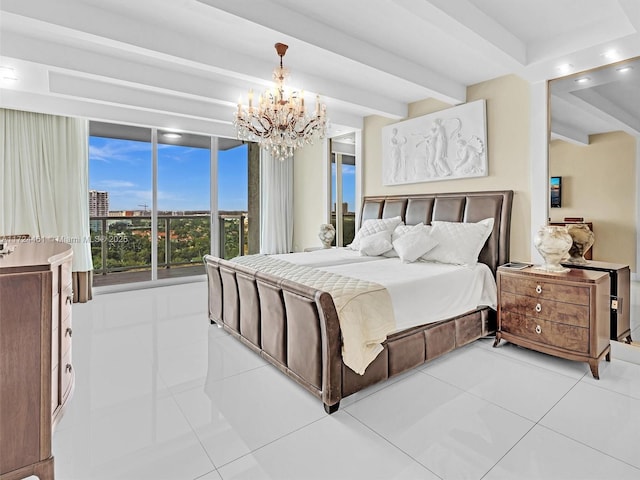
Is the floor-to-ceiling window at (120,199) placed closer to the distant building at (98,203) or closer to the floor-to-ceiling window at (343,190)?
the distant building at (98,203)

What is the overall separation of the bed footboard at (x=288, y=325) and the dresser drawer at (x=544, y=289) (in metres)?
1.73

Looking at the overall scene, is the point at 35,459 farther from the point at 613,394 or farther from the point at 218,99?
the point at 218,99

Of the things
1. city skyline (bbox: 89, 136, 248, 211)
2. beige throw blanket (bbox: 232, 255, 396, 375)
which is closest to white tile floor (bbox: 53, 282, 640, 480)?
beige throw blanket (bbox: 232, 255, 396, 375)

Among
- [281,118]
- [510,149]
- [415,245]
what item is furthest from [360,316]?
[510,149]

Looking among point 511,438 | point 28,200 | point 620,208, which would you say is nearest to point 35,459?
point 511,438

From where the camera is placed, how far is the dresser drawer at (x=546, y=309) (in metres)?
2.57

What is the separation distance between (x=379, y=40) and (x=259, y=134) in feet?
4.49

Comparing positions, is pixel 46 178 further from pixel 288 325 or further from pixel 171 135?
pixel 288 325

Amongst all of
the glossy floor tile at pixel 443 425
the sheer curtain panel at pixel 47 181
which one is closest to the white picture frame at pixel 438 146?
the glossy floor tile at pixel 443 425

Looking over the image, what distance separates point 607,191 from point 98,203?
5.99m

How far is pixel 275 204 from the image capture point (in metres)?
6.75

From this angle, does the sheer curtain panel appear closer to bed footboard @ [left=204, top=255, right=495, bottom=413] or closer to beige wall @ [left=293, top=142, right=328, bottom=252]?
bed footboard @ [left=204, top=255, right=495, bottom=413]

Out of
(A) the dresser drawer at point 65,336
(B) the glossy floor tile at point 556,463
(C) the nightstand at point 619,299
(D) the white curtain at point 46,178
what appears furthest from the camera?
(D) the white curtain at point 46,178

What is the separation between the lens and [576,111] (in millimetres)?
3104
